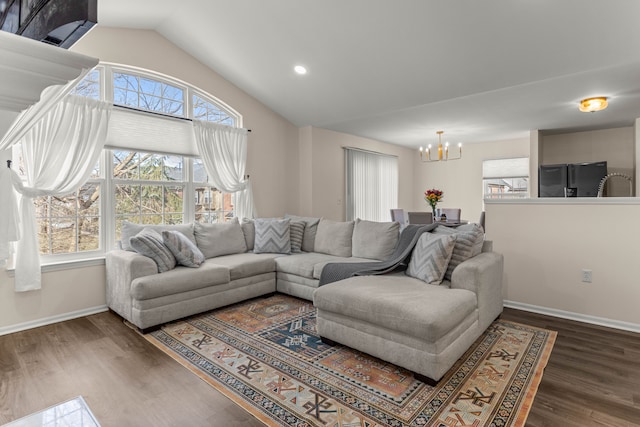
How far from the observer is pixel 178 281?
10.3ft

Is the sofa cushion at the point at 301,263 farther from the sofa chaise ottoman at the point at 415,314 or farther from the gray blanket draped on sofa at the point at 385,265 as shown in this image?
the sofa chaise ottoman at the point at 415,314

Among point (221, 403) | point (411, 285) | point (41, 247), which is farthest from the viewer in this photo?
point (41, 247)

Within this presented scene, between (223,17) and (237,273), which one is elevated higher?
(223,17)

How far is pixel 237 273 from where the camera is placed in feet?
11.9

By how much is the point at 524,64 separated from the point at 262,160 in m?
3.57

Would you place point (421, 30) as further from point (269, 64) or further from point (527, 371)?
point (527, 371)

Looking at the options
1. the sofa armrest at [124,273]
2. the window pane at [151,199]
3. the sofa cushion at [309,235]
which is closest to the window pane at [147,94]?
the window pane at [151,199]

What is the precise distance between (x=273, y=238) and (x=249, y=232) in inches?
18.1

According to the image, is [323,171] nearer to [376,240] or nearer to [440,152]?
[440,152]

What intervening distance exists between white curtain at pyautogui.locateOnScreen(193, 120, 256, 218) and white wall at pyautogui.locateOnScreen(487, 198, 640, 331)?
3.24 meters

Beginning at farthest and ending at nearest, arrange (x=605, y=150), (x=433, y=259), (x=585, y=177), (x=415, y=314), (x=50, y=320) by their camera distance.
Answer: (x=605, y=150)
(x=585, y=177)
(x=50, y=320)
(x=433, y=259)
(x=415, y=314)

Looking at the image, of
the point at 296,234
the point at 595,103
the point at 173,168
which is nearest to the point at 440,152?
the point at 595,103

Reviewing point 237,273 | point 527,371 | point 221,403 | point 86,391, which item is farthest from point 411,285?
point 86,391

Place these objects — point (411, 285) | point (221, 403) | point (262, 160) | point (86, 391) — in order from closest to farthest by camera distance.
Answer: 1. point (221, 403)
2. point (86, 391)
3. point (411, 285)
4. point (262, 160)
